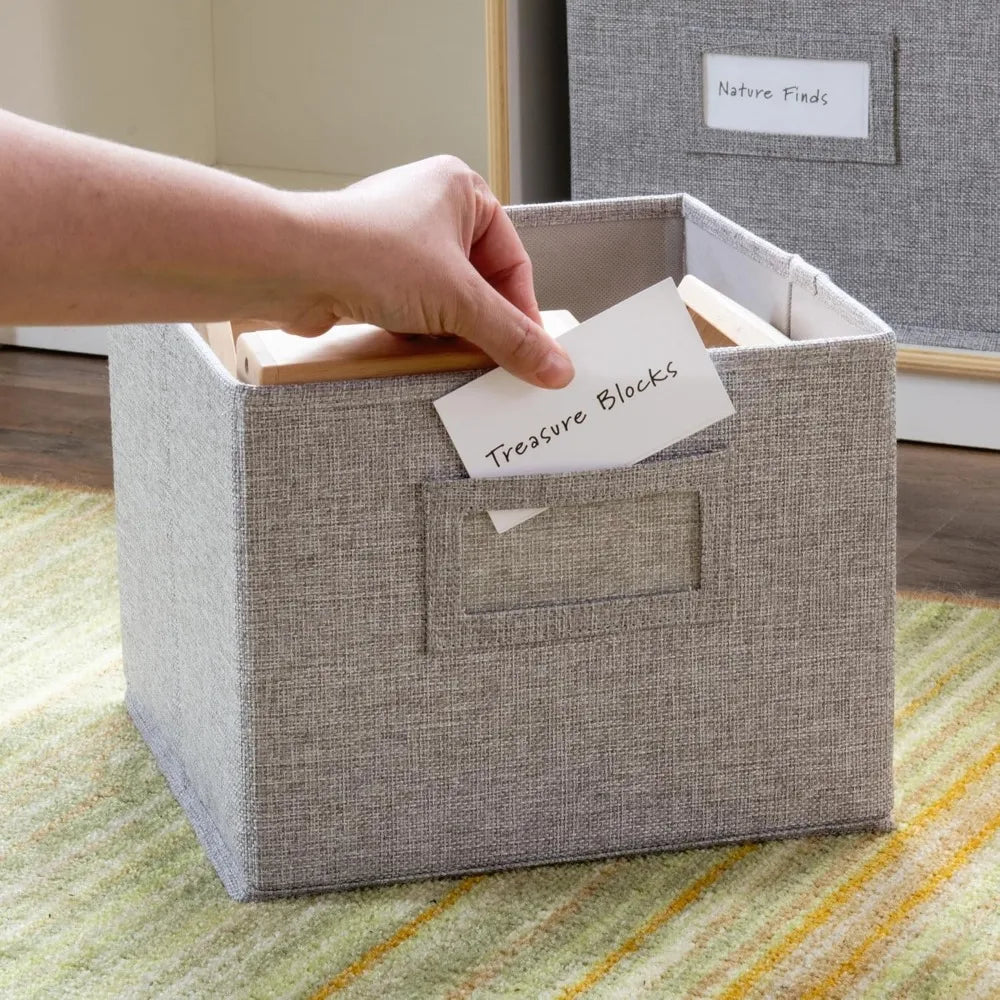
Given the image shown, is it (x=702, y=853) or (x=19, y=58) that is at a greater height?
(x=19, y=58)

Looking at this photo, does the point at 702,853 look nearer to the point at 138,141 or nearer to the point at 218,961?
the point at 218,961

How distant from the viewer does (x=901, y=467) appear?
4.61 ft

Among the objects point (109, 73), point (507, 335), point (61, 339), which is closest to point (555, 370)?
point (507, 335)

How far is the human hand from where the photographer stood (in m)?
0.67

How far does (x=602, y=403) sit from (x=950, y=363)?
27.1 inches

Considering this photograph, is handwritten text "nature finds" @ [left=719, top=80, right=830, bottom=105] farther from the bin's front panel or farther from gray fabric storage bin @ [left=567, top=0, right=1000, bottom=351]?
the bin's front panel

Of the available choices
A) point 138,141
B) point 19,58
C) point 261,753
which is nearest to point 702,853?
point 261,753

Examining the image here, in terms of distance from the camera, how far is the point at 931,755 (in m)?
0.95

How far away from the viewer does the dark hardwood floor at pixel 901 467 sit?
1.23m

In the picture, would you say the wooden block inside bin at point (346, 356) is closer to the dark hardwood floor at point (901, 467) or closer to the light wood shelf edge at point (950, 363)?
the dark hardwood floor at point (901, 467)

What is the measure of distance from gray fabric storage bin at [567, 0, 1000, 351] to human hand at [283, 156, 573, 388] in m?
0.61

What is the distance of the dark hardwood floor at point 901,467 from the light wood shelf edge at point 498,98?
15.9 inches

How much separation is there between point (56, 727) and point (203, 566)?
24 cm

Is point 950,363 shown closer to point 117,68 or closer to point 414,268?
point 414,268
